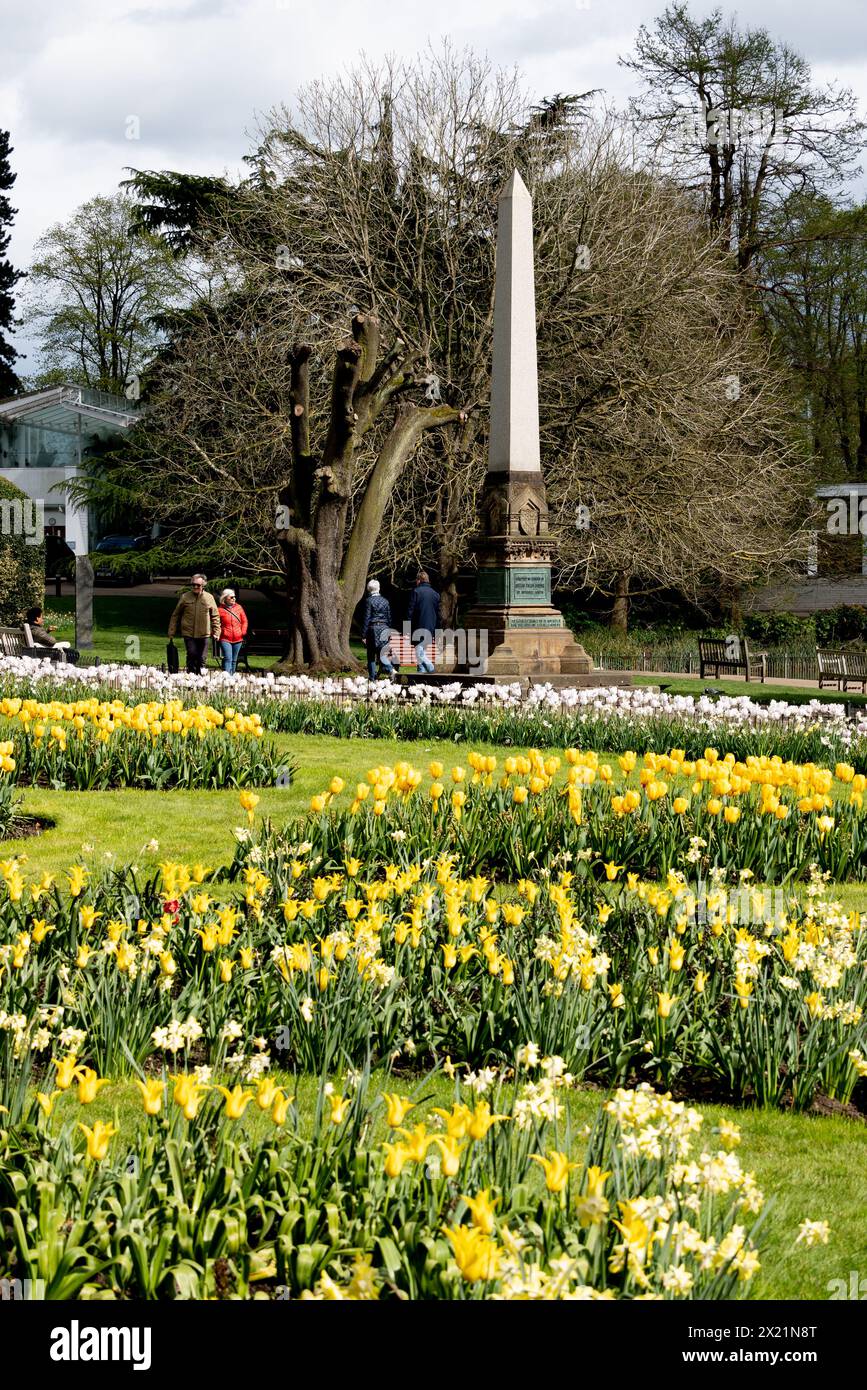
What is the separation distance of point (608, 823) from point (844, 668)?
1644cm

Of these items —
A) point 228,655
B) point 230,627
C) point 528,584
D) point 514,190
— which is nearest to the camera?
point 228,655

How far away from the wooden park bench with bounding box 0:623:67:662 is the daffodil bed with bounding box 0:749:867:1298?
10052 millimetres

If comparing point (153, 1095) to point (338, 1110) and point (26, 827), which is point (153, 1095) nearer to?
point (338, 1110)

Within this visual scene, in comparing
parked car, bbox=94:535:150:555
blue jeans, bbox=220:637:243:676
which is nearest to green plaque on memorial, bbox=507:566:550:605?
blue jeans, bbox=220:637:243:676

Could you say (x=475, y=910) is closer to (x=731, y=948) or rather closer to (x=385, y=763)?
(x=731, y=948)

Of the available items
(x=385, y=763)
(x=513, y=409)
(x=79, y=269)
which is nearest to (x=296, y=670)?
(x=513, y=409)

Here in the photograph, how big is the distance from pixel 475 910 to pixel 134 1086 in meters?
1.35

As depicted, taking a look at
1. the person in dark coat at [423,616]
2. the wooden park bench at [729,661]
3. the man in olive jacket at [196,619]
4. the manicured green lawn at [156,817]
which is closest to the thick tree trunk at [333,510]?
the person in dark coat at [423,616]

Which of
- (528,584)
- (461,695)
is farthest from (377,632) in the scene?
(461,695)

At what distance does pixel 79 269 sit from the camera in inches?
1905

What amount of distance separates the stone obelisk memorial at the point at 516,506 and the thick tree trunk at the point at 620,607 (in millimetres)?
10752

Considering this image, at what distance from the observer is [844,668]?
74.5 ft

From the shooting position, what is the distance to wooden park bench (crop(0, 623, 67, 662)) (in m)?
16.8

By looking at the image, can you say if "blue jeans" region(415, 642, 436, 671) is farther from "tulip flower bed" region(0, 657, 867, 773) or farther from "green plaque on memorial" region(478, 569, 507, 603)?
"tulip flower bed" region(0, 657, 867, 773)
